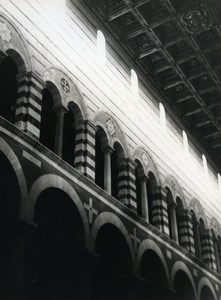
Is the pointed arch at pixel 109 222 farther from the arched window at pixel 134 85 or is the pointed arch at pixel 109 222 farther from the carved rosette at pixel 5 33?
the arched window at pixel 134 85

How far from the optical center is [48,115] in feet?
45.2

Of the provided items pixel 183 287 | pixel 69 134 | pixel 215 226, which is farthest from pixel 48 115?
pixel 215 226

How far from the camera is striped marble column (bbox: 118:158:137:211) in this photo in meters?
14.1

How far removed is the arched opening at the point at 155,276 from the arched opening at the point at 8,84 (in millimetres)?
5984

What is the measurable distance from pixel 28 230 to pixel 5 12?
5.06 metres

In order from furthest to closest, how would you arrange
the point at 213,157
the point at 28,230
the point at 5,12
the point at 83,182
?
the point at 213,157 < the point at 83,182 < the point at 5,12 < the point at 28,230

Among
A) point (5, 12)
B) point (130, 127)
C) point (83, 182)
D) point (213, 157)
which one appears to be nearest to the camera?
point (5, 12)

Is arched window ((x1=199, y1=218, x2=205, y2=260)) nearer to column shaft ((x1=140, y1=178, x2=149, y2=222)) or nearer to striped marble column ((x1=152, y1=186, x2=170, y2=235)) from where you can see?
striped marble column ((x1=152, y1=186, x2=170, y2=235))

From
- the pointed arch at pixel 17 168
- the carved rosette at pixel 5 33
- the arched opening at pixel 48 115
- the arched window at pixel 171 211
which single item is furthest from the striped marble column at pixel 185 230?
the carved rosette at pixel 5 33

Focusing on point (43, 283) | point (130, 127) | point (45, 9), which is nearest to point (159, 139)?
point (130, 127)

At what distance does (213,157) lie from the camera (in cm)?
2436

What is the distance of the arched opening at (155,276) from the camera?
48.5 feet

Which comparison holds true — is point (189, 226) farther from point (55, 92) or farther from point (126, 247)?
point (55, 92)

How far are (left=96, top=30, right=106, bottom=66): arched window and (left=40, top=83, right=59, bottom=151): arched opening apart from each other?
2.42 meters
